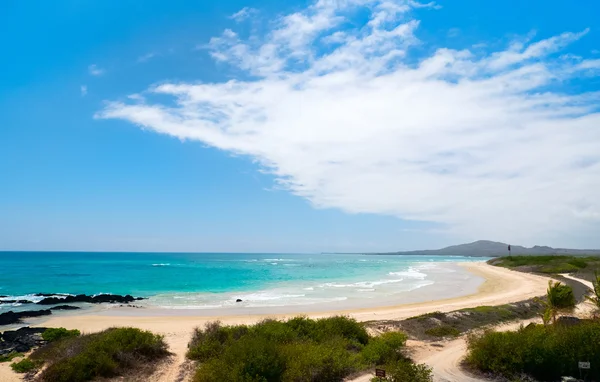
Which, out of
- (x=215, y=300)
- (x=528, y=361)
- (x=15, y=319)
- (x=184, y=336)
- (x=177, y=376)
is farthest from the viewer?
(x=215, y=300)

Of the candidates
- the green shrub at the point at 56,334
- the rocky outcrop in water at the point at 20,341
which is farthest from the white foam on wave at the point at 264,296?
the green shrub at the point at 56,334

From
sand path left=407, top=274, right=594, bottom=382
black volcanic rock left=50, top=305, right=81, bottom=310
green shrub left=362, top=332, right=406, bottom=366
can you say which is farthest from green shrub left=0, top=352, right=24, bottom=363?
black volcanic rock left=50, top=305, right=81, bottom=310

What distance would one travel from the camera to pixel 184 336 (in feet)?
63.8

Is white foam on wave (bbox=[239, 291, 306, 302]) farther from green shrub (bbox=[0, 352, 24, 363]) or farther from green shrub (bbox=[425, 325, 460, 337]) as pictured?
green shrub (bbox=[0, 352, 24, 363])

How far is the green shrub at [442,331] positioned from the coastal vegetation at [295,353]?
3.39 metres

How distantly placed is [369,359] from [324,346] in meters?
1.53

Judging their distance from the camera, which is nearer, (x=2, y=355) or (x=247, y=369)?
(x=247, y=369)

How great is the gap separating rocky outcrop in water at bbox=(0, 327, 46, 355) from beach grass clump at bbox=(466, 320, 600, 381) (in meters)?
17.6

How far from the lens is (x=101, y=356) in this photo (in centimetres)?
1238

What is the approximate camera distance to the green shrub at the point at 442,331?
697 inches

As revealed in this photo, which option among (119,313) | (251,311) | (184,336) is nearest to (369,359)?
(184,336)

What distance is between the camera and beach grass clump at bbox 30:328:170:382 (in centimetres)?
1171

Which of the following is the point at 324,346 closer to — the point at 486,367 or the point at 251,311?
the point at 486,367

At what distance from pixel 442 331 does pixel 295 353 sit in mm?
8898
